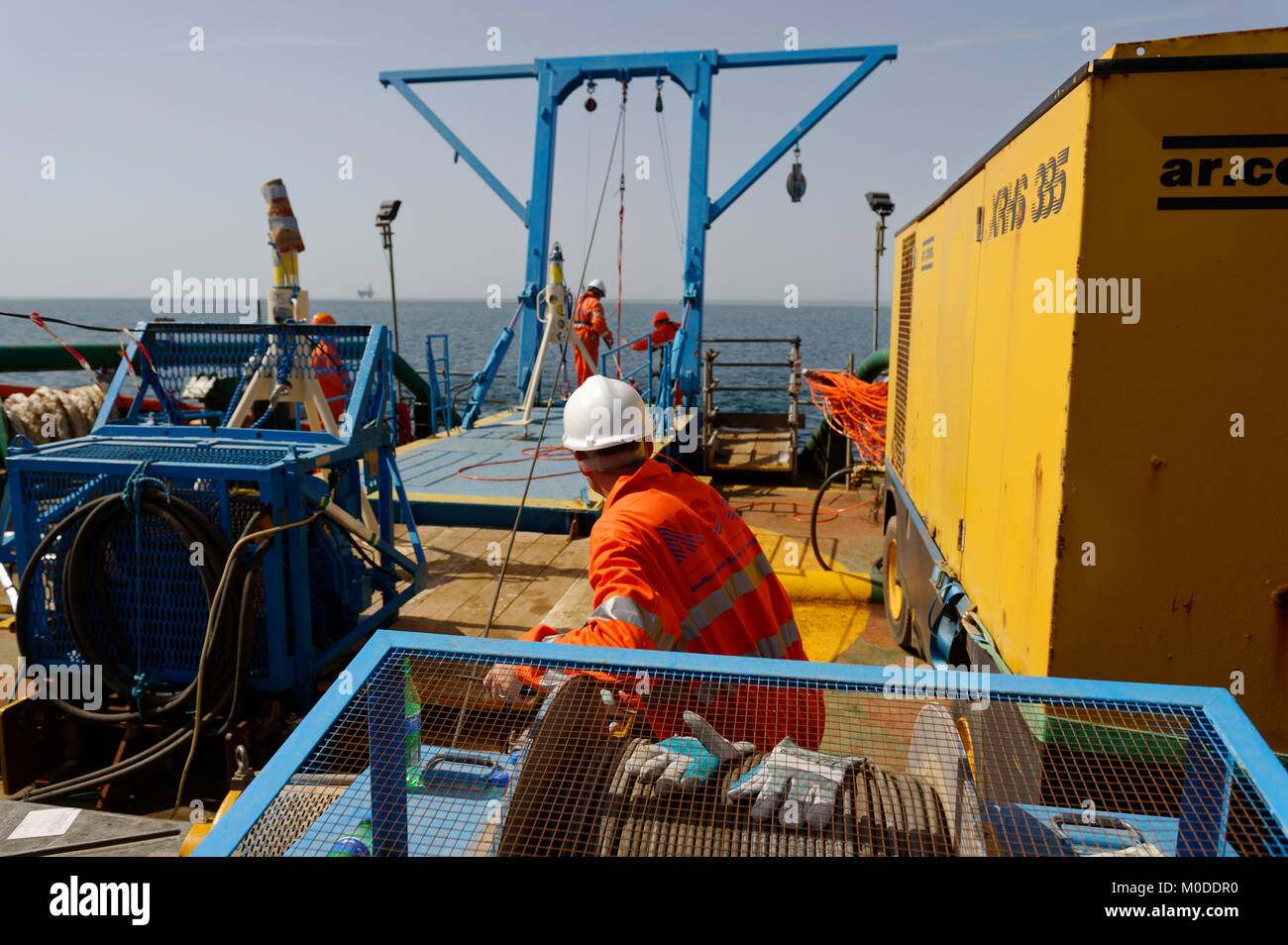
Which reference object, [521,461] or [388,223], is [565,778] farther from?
[388,223]

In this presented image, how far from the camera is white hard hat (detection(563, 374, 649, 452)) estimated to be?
3023 millimetres

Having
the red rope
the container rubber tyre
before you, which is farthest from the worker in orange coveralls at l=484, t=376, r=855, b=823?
the red rope

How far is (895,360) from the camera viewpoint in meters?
6.93

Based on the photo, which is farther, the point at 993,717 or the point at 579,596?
the point at 579,596

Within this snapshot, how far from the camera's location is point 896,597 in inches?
255

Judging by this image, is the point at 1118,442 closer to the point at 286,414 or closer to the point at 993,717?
the point at 993,717

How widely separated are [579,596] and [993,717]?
4.49m

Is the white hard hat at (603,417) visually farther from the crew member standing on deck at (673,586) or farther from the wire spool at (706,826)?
the wire spool at (706,826)

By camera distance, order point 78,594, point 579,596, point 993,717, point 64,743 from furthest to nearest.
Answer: point 579,596 → point 64,743 → point 78,594 → point 993,717

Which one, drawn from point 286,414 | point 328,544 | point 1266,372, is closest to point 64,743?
point 328,544

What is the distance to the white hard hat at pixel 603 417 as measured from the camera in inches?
119

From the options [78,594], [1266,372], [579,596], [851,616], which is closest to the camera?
[1266,372]

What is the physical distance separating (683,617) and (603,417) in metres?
0.82
